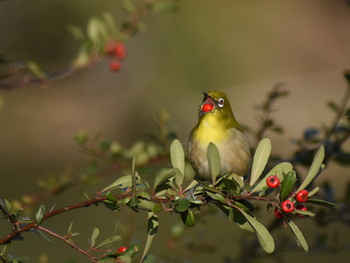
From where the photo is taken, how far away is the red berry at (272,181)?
1.99 meters

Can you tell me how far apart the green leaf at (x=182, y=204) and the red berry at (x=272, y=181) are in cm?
27

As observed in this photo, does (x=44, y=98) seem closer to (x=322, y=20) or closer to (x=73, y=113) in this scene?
(x=73, y=113)

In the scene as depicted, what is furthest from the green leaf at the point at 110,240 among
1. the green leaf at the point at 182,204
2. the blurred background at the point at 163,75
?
the blurred background at the point at 163,75

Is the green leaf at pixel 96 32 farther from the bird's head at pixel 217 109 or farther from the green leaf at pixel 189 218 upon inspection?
the green leaf at pixel 189 218

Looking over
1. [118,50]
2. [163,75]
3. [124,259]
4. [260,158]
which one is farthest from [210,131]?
[163,75]

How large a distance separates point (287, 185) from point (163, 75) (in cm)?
947

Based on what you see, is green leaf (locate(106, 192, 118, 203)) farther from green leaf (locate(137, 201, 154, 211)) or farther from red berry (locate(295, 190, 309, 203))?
red berry (locate(295, 190, 309, 203))

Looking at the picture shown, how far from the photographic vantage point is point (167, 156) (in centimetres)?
310

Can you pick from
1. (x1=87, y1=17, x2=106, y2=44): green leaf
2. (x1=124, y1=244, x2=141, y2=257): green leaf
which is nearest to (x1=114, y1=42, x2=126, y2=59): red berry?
(x1=87, y1=17, x2=106, y2=44): green leaf

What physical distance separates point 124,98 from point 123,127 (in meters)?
0.85

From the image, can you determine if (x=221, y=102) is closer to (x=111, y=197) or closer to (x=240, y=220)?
(x=240, y=220)

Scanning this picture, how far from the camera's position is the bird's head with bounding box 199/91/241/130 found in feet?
10.6

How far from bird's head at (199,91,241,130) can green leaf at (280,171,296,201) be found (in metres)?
1.30

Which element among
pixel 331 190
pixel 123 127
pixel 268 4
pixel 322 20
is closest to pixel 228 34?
pixel 268 4
